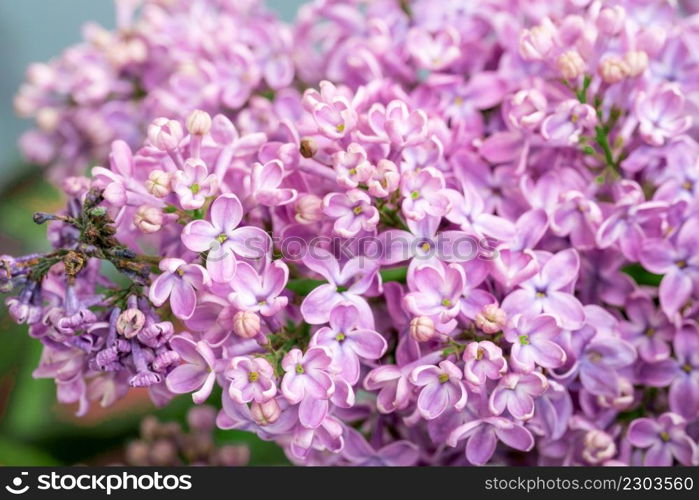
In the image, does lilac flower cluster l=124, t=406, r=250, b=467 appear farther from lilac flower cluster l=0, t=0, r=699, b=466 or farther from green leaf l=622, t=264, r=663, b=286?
green leaf l=622, t=264, r=663, b=286

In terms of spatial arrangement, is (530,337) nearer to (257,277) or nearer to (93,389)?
(257,277)

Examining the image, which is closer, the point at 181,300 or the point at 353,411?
the point at 181,300

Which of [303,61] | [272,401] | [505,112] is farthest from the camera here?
[303,61]

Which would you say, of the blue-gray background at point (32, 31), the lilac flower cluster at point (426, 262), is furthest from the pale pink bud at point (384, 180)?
the blue-gray background at point (32, 31)

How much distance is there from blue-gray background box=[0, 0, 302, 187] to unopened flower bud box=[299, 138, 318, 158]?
101 centimetres

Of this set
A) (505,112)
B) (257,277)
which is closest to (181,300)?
(257,277)

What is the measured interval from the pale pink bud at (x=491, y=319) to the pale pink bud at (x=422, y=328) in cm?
3

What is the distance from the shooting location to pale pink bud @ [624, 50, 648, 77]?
23.9 inches

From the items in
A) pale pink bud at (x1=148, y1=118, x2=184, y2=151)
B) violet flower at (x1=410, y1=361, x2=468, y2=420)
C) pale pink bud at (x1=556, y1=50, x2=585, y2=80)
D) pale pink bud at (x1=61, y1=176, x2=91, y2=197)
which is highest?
pale pink bud at (x1=148, y1=118, x2=184, y2=151)

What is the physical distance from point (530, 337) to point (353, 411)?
16 cm

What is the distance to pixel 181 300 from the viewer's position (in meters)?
0.53

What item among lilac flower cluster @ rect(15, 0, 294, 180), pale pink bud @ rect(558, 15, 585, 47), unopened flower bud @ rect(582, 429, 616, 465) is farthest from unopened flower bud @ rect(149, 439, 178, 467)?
pale pink bud @ rect(558, 15, 585, 47)

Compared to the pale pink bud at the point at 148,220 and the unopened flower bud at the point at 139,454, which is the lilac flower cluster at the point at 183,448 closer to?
the unopened flower bud at the point at 139,454

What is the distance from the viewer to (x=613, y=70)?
0.60 meters
